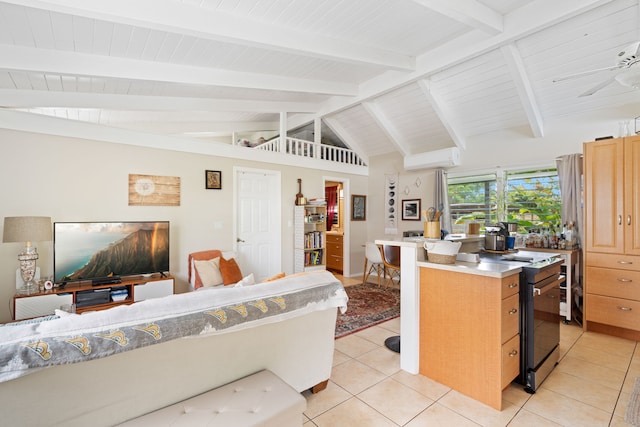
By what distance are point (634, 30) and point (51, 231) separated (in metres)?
6.18

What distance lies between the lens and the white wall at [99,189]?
3.17m

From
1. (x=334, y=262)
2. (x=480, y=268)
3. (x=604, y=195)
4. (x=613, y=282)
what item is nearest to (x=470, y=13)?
(x=480, y=268)

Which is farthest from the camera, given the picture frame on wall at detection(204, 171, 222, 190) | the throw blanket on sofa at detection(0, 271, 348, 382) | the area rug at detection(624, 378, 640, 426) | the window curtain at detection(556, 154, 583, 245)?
the picture frame on wall at detection(204, 171, 222, 190)

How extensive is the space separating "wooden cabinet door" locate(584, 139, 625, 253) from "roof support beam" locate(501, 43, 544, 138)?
83 cm

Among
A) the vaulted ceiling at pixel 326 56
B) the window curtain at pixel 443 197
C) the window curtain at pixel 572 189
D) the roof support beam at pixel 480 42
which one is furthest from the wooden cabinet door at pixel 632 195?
the window curtain at pixel 443 197

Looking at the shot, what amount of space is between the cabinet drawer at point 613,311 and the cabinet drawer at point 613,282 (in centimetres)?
6

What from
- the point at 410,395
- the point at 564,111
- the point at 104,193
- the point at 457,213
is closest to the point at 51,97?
the point at 104,193

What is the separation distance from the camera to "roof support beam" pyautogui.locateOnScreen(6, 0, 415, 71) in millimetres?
2121

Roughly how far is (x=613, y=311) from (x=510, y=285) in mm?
2143

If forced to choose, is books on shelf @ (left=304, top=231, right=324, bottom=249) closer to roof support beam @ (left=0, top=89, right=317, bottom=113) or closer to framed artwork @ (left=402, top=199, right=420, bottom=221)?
framed artwork @ (left=402, top=199, right=420, bottom=221)

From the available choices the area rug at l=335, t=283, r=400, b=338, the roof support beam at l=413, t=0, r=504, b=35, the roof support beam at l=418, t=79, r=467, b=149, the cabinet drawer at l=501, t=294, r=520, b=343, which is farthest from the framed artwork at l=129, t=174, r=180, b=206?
the cabinet drawer at l=501, t=294, r=520, b=343

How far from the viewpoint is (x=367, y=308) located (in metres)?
4.05

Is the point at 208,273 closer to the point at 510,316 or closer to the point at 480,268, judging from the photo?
the point at 480,268

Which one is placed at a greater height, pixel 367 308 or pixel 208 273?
pixel 208 273
